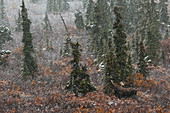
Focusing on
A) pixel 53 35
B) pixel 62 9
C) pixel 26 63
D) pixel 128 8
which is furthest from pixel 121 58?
pixel 62 9

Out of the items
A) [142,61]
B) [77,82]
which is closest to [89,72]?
[142,61]

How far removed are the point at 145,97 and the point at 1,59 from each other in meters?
21.1

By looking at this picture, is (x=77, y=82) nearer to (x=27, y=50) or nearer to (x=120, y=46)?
(x=120, y=46)

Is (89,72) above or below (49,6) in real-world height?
below

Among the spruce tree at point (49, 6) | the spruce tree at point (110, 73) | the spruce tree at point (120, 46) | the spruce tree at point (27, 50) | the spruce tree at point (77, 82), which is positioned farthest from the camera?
the spruce tree at point (49, 6)

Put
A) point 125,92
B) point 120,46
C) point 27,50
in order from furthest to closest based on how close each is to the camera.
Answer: point 27,50 → point 120,46 → point 125,92

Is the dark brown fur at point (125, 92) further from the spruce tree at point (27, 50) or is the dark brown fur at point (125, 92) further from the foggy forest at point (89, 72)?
the spruce tree at point (27, 50)

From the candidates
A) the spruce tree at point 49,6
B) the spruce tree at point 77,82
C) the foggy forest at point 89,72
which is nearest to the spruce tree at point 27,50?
the foggy forest at point 89,72

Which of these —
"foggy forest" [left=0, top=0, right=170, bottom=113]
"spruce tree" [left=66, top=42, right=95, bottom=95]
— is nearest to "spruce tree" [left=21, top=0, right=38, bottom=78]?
"foggy forest" [left=0, top=0, right=170, bottom=113]

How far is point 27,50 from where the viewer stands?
21812 mm

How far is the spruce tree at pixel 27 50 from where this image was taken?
824 inches

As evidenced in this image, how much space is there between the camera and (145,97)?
13.8 meters

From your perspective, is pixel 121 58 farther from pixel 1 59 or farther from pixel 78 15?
pixel 78 15

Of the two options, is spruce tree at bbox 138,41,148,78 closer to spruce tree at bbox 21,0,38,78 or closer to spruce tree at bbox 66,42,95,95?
spruce tree at bbox 66,42,95,95
